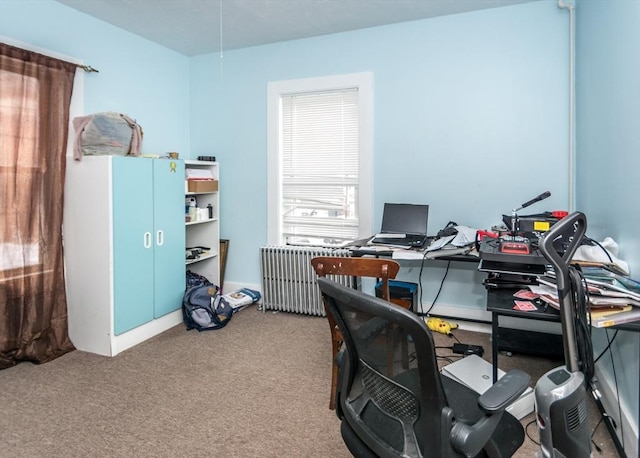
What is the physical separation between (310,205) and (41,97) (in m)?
2.37

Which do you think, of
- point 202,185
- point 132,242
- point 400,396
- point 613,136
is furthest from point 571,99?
point 132,242

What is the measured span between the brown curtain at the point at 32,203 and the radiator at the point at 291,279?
5.54 feet

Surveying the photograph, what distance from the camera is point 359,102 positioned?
3857 millimetres

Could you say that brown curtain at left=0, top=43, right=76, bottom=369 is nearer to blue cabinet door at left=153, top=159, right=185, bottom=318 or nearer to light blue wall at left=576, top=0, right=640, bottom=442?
blue cabinet door at left=153, top=159, right=185, bottom=318

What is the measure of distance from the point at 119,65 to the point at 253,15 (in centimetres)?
130

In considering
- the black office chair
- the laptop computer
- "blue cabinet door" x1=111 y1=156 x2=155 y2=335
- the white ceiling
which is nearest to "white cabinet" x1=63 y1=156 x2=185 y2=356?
"blue cabinet door" x1=111 y1=156 x2=155 y2=335

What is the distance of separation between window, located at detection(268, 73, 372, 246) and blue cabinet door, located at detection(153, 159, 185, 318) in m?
0.96

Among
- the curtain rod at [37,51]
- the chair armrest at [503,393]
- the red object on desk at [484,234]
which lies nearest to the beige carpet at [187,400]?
the red object on desk at [484,234]

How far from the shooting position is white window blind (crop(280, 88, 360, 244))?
4.01 m

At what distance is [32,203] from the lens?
2920 millimetres

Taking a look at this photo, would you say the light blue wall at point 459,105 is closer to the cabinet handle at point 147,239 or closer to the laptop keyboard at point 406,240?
the laptop keyboard at point 406,240

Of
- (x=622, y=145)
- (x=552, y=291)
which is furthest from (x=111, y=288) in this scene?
(x=622, y=145)

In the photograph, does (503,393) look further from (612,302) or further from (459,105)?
(459,105)

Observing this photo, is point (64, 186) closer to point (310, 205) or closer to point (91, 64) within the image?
point (91, 64)
